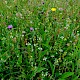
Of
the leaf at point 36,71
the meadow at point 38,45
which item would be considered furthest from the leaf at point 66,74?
the leaf at point 36,71

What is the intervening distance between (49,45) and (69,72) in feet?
1.28

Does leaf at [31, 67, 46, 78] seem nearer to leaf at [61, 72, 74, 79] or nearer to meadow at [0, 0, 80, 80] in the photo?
meadow at [0, 0, 80, 80]

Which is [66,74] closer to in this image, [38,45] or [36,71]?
[36,71]

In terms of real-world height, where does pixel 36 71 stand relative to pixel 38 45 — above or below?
below

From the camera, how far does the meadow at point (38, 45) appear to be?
2.30 meters

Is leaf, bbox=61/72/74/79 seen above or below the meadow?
below

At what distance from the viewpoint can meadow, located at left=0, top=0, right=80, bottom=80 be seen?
230 cm

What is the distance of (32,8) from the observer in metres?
3.17

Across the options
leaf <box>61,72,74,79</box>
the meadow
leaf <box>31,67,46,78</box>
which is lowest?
leaf <box>61,72,74,79</box>

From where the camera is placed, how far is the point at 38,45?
8.34ft

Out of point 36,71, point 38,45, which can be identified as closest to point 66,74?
point 36,71

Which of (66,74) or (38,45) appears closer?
(66,74)

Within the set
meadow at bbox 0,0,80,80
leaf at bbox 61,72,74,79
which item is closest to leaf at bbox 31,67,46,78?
meadow at bbox 0,0,80,80

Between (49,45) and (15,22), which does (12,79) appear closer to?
(49,45)
